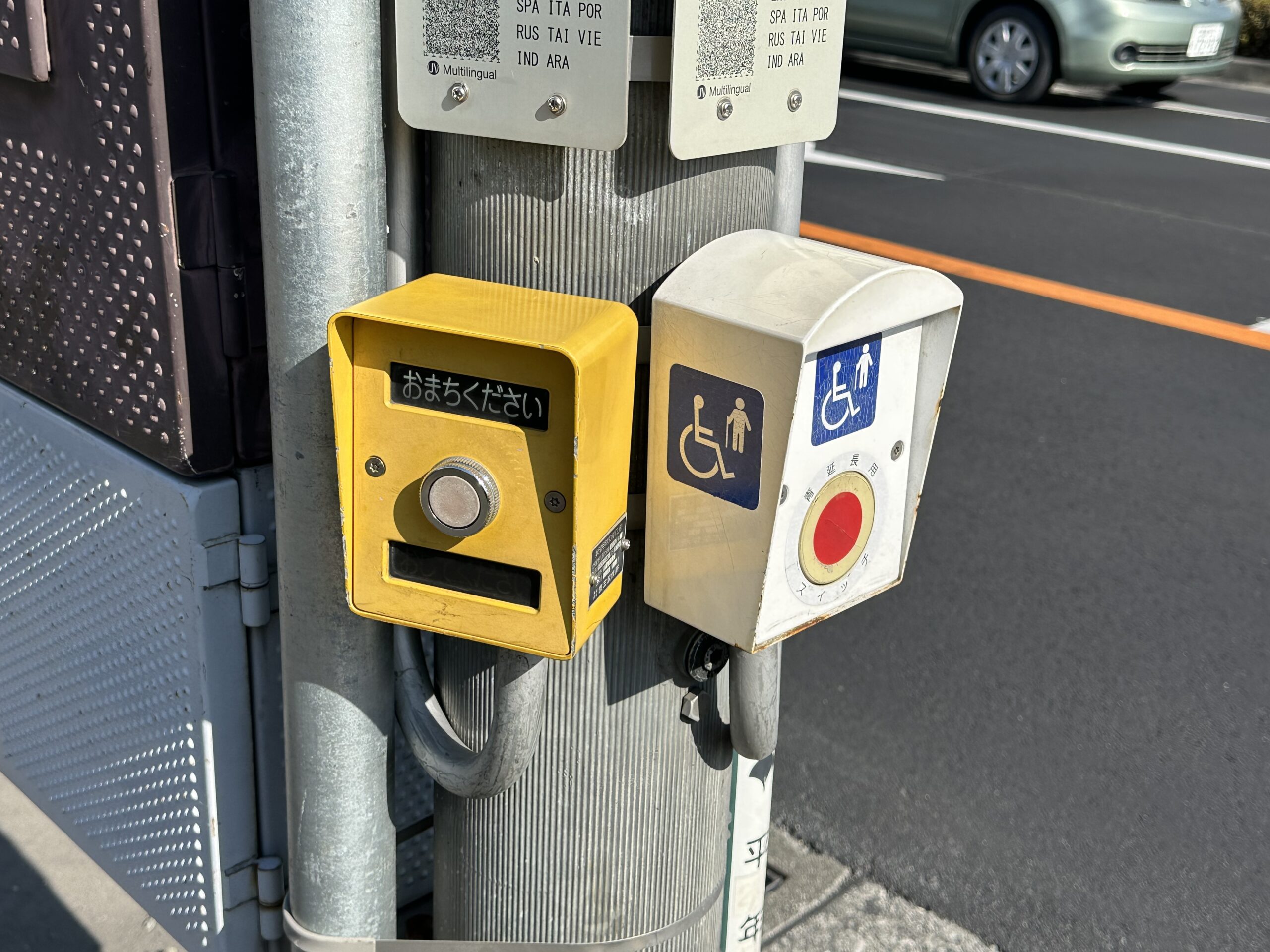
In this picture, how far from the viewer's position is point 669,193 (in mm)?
1353

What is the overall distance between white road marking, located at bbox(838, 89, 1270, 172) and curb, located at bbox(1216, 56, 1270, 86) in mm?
3227

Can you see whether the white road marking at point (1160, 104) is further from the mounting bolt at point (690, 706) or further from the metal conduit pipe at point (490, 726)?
the metal conduit pipe at point (490, 726)

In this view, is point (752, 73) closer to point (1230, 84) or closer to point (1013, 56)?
point (1013, 56)

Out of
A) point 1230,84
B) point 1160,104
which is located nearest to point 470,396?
point 1160,104

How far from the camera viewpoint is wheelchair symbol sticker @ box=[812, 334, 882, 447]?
1.29 meters

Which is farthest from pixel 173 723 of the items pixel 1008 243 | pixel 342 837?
pixel 1008 243

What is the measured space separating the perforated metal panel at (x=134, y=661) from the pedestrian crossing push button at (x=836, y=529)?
69 cm

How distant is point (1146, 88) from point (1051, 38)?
5.45ft

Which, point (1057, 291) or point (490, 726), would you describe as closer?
point (490, 726)

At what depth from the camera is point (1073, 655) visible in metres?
3.76

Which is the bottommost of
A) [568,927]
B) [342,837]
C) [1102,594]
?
[1102,594]

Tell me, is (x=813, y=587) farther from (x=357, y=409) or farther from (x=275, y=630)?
(x=275, y=630)

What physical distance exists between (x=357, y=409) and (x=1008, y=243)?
659cm

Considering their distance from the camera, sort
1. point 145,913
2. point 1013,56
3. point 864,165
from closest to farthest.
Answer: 1. point 145,913
2. point 864,165
3. point 1013,56
